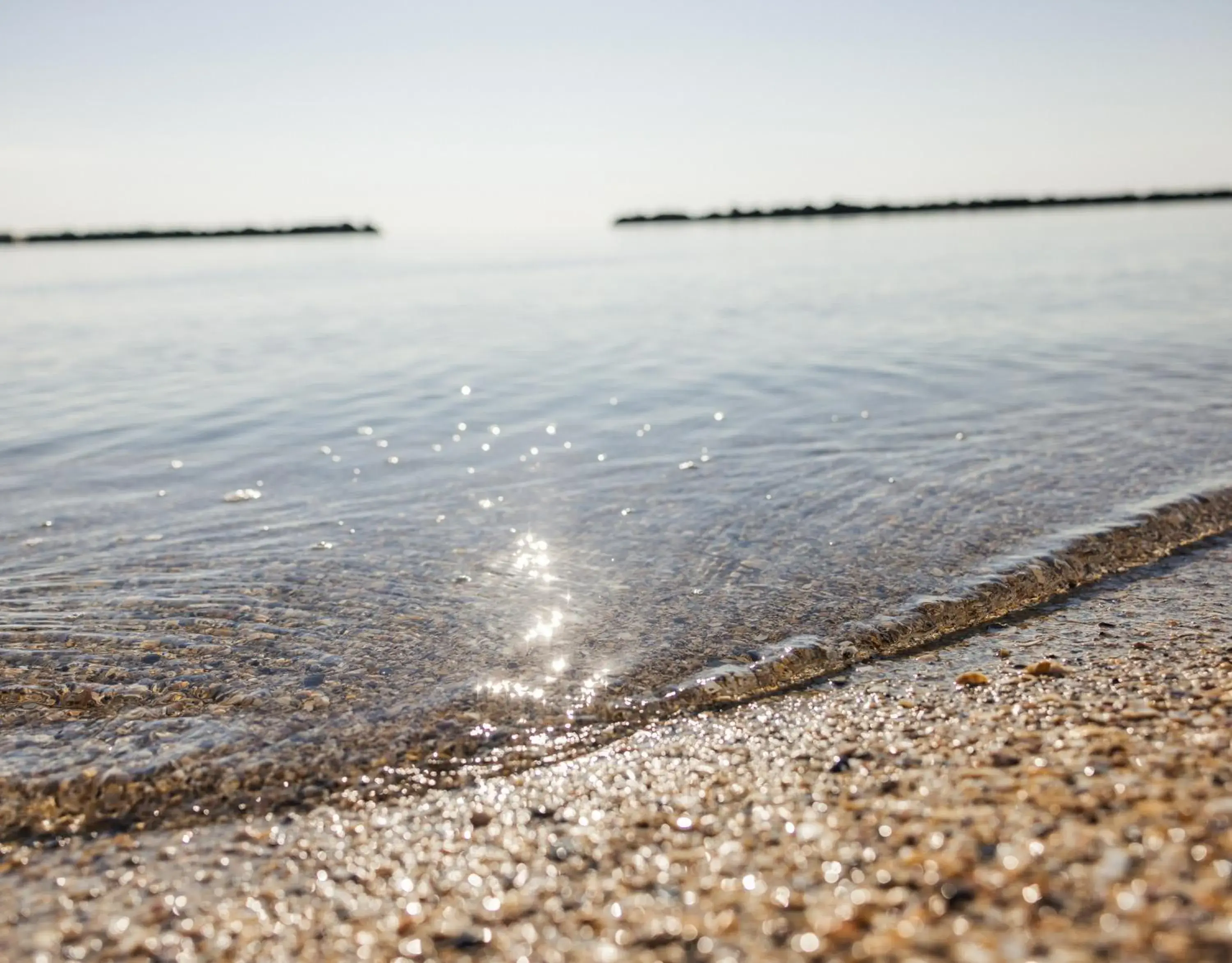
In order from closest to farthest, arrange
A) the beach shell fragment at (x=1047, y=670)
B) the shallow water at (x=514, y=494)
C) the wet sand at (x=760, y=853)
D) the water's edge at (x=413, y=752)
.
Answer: the wet sand at (x=760, y=853) → the water's edge at (x=413, y=752) → the beach shell fragment at (x=1047, y=670) → the shallow water at (x=514, y=494)

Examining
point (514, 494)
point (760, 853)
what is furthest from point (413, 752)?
point (514, 494)

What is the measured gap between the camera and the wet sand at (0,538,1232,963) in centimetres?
284

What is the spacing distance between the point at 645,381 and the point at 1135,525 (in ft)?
32.7

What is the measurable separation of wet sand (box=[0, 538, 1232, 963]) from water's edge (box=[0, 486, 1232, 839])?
0.13 meters

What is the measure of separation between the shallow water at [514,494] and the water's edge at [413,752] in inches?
5.5

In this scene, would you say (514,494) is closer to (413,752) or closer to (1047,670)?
(413,752)

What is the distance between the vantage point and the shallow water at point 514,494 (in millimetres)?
5574

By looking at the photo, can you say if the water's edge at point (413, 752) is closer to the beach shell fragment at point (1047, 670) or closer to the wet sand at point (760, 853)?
the wet sand at point (760, 853)

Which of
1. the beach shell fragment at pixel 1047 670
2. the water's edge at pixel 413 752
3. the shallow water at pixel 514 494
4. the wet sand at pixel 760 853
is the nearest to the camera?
the wet sand at pixel 760 853

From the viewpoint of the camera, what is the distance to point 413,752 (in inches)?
184

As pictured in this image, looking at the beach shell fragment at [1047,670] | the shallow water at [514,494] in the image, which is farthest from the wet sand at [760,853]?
the shallow water at [514,494]

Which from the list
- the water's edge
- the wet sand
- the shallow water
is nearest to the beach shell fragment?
the wet sand

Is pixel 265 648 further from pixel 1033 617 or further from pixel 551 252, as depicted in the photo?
pixel 551 252

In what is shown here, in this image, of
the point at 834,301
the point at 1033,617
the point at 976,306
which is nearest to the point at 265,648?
the point at 1033,617
